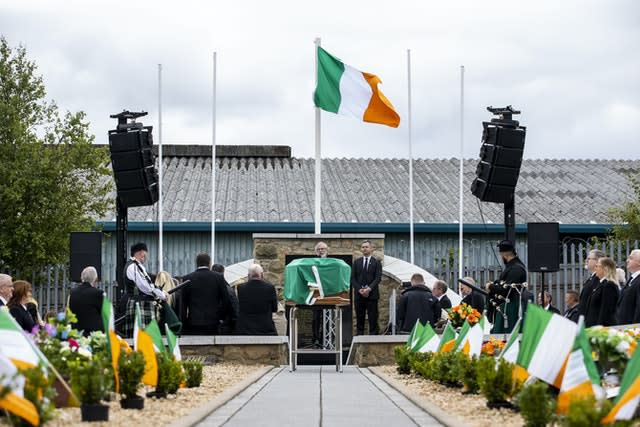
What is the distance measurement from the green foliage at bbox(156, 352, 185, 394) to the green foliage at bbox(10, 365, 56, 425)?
3390mm

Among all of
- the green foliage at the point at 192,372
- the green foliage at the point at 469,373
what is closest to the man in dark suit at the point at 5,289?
the green foliage at the point at 192,372

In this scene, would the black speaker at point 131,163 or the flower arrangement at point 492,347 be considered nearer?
the flower arrangement at point 492,347

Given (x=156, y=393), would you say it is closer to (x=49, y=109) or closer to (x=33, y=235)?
(x=33, y=235)

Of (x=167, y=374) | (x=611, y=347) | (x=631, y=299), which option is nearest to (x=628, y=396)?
(x=611, y=347)

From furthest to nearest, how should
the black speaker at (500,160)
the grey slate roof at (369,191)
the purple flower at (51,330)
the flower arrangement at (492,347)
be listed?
1. the grey slate roof at (369,191)
2. the black speaker at (500,160)
3. the flower arrangement at (492,347)
4. the purple flower at (51,330)

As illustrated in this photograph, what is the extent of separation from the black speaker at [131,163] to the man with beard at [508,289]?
5516 millimetres

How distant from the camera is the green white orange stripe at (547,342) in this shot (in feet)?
30.2

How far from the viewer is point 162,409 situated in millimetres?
10570

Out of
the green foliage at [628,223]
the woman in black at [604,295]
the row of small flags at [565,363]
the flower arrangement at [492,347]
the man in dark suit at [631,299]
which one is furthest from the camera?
the green foliage at [628,223]

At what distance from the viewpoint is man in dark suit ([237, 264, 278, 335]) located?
1808 centimetres

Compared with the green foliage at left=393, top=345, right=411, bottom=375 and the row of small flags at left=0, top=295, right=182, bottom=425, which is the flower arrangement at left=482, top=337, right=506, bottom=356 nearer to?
the green foliage at left=393, top=345, right=411, bottom=375

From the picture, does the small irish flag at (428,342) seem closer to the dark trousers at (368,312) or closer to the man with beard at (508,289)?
the man with beard at (508,289)

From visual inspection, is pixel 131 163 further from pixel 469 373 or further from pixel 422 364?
pixel 469 373

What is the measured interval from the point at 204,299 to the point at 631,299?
6626 millimetres
